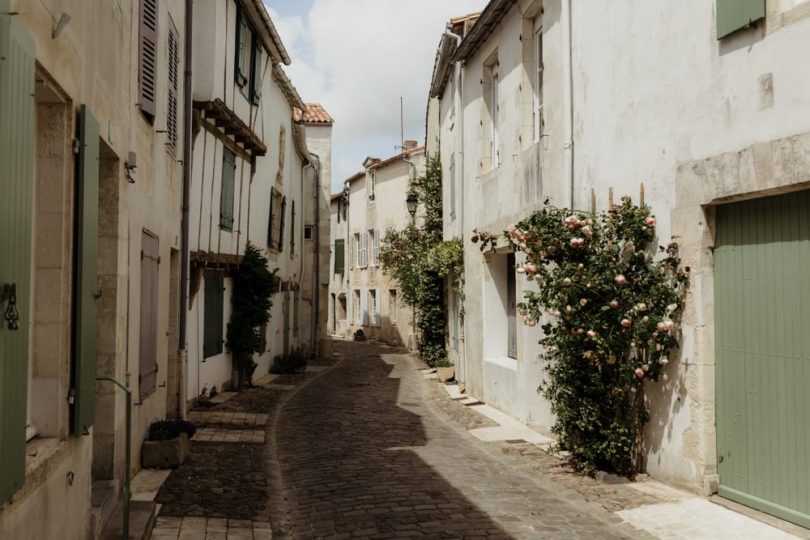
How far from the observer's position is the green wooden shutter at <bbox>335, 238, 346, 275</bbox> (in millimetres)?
35188

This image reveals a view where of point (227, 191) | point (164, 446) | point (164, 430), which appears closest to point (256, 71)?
point (227, 191)

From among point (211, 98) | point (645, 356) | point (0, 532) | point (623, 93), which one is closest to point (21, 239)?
point (0, 532)

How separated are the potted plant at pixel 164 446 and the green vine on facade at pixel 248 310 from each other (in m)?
5.80

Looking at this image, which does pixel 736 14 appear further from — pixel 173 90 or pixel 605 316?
pixel 173 90

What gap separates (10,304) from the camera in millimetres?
2889

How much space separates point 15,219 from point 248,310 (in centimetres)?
1062

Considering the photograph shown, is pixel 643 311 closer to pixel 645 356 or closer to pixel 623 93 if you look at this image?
pixel 645 356

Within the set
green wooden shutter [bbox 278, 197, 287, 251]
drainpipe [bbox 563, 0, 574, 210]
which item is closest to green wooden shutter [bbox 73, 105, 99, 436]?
drainpipe [bbox 563, 0, 574, 210]

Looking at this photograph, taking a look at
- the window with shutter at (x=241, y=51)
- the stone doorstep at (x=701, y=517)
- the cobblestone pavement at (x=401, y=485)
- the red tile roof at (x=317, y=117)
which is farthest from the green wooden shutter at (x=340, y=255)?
the stone doorstep at (x=701, y=517)

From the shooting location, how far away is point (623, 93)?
703cm

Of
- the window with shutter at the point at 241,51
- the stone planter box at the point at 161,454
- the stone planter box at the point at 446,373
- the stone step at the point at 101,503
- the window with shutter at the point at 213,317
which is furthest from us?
the stone planter box at the point at 446,373

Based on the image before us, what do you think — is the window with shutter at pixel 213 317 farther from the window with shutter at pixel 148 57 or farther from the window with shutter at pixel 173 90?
the window with shutter at pixel 148 57

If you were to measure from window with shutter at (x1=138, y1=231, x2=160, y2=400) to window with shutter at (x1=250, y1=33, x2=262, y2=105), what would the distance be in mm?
6978

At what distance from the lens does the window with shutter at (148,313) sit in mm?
7059
